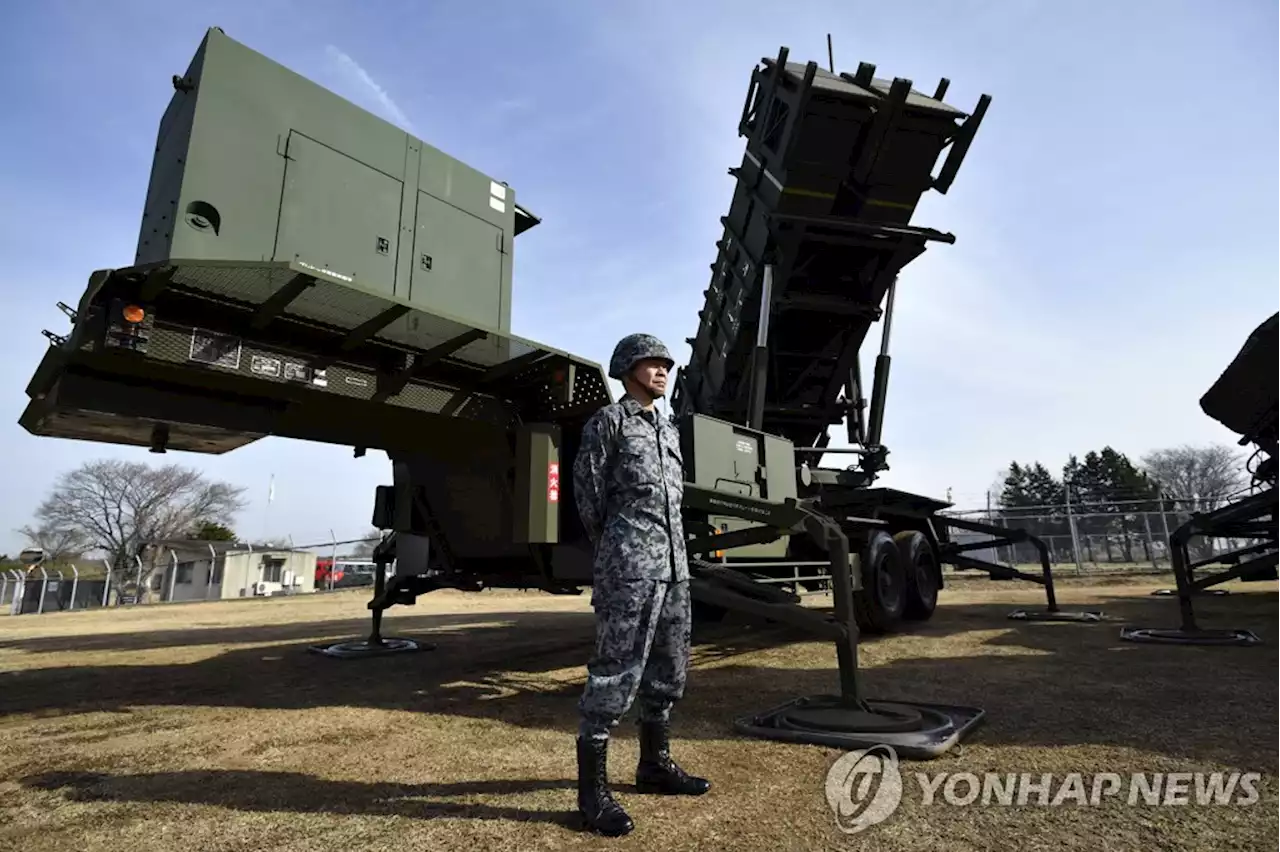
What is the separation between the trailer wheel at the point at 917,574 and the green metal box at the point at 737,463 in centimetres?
219

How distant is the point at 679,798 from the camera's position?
2.39m

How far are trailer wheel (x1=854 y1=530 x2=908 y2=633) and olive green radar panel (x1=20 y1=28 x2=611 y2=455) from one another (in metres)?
3.60

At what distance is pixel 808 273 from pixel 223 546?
31.1m

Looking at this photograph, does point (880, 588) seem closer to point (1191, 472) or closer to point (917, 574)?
point (917, 574)

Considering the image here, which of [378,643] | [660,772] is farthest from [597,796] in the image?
[378,643]

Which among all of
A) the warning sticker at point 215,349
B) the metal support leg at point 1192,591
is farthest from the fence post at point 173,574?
the metal support leg at point 1192,591

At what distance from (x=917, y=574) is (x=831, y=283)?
11.2ft

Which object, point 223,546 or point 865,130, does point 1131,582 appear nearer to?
point 865,130

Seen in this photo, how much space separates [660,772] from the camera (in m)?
2.46

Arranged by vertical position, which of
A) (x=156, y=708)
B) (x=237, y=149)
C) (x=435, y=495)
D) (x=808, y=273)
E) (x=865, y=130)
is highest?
(x=865, y=130)

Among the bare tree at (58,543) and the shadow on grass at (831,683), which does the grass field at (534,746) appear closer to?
the shadow on grass at (831,683)

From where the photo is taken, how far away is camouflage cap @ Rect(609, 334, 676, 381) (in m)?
2.72

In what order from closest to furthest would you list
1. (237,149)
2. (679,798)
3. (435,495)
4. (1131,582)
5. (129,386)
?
1. (679,798)
2. (129,386)
3. (237,149)
4. (435,495)
5. (1131,582)

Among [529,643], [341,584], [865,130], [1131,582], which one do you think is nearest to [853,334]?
[865,130]
